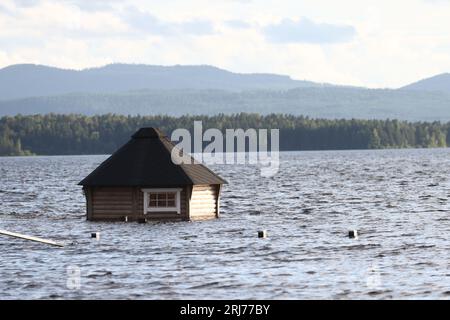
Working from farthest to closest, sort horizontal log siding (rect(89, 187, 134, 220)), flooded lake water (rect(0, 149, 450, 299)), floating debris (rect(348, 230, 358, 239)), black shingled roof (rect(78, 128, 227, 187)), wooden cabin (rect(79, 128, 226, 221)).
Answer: horizontal log siding (rect(89, 187, 134, 220))
wooden cabin (rect(79, 128, 226, 221))
black shingled roof (rect(78, 128, 227, 187))
floating debris (rect(348, 230, 358, 239))
flooded lake water (rect(0, 149, 450, 299))

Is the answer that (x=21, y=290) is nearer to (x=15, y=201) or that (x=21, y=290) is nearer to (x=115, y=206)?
(x=115, y=206)

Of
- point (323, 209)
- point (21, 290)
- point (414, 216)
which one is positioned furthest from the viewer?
point (323, 209)

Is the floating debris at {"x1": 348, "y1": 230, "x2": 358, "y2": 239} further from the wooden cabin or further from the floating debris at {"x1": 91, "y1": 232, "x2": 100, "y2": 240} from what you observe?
the floating debris at {"x1": 91, "y1": 232, "x2": 100, "y2": 240}

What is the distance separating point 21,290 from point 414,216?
30715 mm

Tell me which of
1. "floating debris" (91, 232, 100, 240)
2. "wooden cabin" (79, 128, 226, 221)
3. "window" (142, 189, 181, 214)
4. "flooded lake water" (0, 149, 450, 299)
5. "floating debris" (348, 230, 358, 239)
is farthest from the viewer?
"window" (142, 189, 181, 214)

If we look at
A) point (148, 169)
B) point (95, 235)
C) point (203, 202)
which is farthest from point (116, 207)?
point (95, 235)

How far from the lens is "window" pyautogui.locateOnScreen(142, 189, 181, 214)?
4934cm

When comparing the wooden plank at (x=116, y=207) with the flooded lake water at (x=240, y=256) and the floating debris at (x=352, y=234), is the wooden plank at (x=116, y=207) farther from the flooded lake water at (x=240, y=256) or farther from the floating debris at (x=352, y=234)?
the floating debris at (x=352, y=234)

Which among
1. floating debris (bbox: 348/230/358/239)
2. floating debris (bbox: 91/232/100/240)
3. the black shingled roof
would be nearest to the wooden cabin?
the black shingled roof

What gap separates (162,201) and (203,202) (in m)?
1.94

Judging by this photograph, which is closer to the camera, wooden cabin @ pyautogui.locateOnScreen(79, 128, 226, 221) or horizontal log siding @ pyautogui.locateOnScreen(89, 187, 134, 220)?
wooden cabin @ pyautogui.locateOnScreen(79, 128, 226, 221)

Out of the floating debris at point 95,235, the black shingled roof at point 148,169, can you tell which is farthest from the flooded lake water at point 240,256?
the black shingled roof at point 148,169

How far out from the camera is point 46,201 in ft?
252
